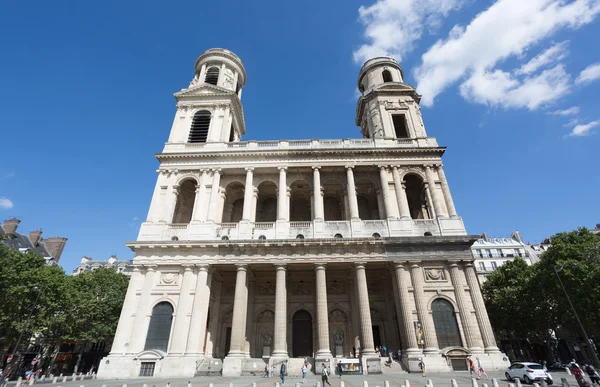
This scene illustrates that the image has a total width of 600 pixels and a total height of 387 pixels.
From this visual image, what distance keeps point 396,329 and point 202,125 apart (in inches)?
994

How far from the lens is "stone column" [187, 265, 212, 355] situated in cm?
2076

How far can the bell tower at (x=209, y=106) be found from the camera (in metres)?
29.9

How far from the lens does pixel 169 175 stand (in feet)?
89.1

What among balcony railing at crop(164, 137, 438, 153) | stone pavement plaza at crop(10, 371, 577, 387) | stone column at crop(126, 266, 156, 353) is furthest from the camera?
balcony railing at crop(164, 137, 438, 153)

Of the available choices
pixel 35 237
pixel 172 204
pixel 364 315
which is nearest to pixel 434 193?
pixel 364 315

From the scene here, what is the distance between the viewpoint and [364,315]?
20891 millimetres

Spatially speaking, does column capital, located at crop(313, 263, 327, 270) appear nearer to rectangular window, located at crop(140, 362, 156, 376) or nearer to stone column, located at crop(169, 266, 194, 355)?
stone column, located at crop(169, 266, 194, 355)

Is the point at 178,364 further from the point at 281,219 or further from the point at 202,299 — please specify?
the point at 281,219

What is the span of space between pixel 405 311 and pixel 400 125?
19172 millimetres

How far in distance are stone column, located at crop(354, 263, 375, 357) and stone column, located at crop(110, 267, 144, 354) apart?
15665 mm

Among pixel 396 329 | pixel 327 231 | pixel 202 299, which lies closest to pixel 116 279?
pixel 202 299

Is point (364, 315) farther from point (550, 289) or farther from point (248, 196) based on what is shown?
point (550, 289)

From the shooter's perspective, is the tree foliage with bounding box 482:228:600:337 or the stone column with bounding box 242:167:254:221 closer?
the tree foliage with bounding box 482:228:600:337

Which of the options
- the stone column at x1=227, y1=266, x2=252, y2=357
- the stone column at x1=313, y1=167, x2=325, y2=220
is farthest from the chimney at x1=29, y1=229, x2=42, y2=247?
the stone column at x1=313, y1=167, x2=325, y2=220
